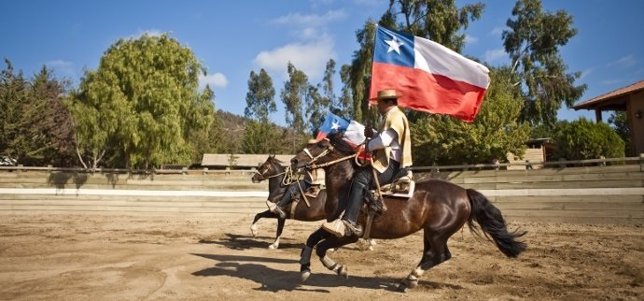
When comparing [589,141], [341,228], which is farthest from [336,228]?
[589,141]

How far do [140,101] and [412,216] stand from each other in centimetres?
1825

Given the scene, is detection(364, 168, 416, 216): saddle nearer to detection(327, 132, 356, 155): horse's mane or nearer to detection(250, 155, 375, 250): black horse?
detection(327, 132, 356, 155): horse's mane

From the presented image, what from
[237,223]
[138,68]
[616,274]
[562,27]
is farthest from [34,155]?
[562,27]

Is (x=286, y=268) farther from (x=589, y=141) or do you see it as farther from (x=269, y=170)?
(x=589, y=141)

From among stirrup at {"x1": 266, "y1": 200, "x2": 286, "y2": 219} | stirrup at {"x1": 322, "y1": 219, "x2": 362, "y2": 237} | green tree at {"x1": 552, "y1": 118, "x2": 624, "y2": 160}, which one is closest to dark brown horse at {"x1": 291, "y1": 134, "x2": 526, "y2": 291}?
stirrup at {"x1": 322, "y1": 219, "x2": 362, "y2": 237}

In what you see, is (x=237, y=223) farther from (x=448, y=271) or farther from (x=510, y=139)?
(x=510, y=139)

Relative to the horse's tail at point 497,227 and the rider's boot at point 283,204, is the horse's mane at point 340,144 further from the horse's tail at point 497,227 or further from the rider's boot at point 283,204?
the rider's boot at point 283,204

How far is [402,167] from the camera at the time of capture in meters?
6.76

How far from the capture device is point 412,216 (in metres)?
6.77

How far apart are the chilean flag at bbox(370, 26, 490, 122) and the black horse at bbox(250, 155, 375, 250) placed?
10.5 feet

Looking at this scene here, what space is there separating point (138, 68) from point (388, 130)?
61.1ft

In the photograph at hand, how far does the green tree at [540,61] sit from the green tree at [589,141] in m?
11.6

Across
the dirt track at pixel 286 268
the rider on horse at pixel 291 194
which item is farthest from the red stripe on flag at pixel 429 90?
the dirt track at pixel 286 268

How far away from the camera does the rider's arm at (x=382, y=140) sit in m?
6.33
